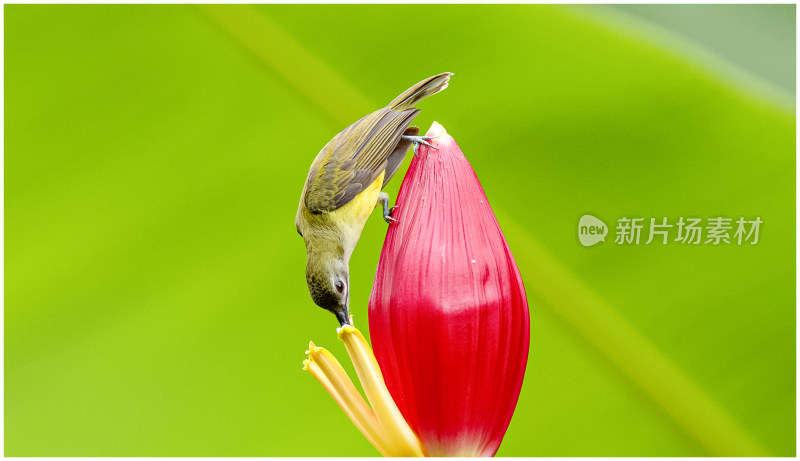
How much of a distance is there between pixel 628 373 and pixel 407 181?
0.61 metres

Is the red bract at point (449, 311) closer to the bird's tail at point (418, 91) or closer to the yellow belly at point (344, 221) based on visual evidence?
the bird's tail at point (418, 91)

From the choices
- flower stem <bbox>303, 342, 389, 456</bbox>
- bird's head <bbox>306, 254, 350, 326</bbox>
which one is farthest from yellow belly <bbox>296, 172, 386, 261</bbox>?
flower stem <bbox>303, 342, 389, 456</bbox>

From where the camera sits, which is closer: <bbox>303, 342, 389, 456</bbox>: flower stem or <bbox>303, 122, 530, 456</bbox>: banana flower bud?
<bbox>303, 122, 530, 456</bbox>: banana flower bud

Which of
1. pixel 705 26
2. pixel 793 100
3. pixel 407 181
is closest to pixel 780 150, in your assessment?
pixel 793 100

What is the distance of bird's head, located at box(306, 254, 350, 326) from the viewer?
1.44 metres

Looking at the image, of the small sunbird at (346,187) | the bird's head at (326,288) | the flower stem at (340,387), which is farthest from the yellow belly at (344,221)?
the flower stem at (340,387)

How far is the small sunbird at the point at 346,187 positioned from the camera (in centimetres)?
147

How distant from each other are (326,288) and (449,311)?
332 millimetres

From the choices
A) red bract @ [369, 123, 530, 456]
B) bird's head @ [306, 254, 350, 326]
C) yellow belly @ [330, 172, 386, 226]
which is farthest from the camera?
yellow belly @ [330, 172, 386, 226]

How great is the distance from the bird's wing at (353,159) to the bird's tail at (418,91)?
3 centimetres

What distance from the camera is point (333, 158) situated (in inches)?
63.3

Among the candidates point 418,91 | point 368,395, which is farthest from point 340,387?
point 418,91

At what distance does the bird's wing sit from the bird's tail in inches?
1.1

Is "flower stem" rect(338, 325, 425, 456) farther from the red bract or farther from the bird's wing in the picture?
the bird's wing
